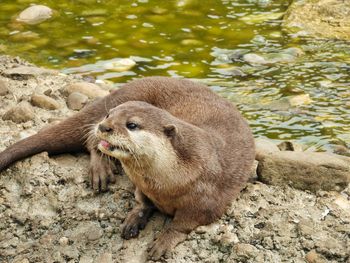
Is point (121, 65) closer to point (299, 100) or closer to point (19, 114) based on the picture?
point (299, 100)

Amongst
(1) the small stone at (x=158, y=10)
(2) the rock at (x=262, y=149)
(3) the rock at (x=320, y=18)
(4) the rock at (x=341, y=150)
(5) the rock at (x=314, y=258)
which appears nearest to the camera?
(5) the rock at (x=314, y=258)

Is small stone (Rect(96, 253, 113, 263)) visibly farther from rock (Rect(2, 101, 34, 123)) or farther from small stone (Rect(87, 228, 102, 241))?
rock (Rect(2, 101, 34, 123))

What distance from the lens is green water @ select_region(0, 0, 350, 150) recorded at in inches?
174

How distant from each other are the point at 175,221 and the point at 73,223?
0.47 metres

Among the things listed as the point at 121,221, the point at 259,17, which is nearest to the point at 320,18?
the point at 259,17

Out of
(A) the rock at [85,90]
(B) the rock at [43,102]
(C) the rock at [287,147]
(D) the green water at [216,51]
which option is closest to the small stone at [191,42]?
(D) the green water at [216,51]

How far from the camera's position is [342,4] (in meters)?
5.97

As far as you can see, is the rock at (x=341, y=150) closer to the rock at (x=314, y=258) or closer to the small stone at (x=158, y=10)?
the rock at (x=314, y=258)

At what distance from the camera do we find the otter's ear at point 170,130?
2738 millimetres

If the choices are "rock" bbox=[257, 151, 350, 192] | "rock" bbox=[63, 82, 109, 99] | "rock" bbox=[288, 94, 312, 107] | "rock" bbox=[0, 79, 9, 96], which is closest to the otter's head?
"rock" bbox=[257, 151, 350, 192]

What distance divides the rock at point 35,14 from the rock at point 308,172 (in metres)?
3.21

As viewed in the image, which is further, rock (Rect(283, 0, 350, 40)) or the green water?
rock (Rect(283, 0, 350, 40))

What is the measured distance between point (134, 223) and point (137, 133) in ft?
1.49

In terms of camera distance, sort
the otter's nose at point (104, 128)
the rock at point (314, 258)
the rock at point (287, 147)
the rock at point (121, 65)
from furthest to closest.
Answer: the rock at point (121, 65) < the rock at point (287, 147) < the rock at point (314, 258) < the otter's nose at point (104, 128)
